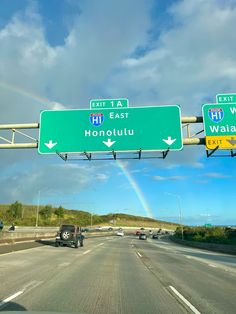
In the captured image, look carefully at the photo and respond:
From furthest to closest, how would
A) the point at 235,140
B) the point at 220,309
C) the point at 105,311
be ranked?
the point at 235,140 → the point at 220,309 → the point at 105,311

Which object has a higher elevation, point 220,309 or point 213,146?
point 213,146

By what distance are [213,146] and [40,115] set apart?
8654mm

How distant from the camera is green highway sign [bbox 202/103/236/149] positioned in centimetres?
1825

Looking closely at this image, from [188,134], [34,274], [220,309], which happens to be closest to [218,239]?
[188,134]

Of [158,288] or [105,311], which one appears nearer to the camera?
[105,311]

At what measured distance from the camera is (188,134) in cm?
1916

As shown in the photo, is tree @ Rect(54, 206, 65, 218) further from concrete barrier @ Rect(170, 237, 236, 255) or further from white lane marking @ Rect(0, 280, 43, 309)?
white lane marking @ Rect(0, 280, 43, 309)

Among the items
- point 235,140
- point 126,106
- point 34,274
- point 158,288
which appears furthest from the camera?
point 126,106

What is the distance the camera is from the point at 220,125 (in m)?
18.5

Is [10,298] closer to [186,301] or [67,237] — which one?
[186,301]

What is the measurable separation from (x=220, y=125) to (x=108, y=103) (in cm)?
560

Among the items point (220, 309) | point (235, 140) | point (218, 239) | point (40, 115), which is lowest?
point (220, 309)

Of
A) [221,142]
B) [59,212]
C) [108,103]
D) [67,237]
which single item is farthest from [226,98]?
[59,212]

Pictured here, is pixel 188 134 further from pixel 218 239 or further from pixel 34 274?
pixel 218 239
